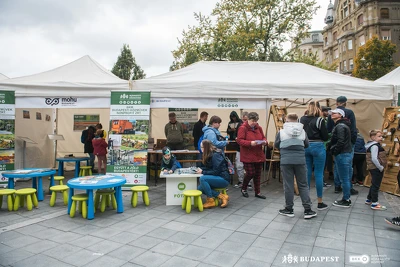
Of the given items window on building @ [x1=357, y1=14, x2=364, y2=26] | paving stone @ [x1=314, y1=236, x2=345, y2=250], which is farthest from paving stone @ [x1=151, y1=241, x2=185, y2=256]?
window on building @ [x1=357, y1=14, x2=364, y2=26]

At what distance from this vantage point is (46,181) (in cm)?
723

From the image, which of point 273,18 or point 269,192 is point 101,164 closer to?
point 269,192

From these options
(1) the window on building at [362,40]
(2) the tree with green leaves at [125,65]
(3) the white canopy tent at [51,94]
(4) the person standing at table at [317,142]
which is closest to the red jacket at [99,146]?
(3) the white canopy tent at [51,94]

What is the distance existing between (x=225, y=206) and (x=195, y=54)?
14609 millimetres

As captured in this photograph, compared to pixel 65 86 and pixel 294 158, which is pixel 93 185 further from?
pixel 65 86

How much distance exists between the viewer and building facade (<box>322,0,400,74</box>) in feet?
118

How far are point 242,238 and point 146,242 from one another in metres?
1.15

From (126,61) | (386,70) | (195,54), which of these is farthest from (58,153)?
(386,70)

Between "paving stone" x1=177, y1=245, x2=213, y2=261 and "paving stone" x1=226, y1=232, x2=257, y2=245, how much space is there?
43cm

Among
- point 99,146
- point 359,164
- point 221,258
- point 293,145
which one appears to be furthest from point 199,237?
point 99,146

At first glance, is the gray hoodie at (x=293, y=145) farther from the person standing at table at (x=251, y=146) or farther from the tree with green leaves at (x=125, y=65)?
the tree with green leaves at (x=125, y=65)

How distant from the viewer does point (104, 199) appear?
460 cm

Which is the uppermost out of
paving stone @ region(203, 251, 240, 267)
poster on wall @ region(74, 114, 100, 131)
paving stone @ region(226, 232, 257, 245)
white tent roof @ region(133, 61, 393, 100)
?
white tent roof @ region(133, 61, 393, 100)

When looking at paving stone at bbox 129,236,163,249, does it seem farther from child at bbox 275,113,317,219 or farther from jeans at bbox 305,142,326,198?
jeans at bbox 305,142,326,198
